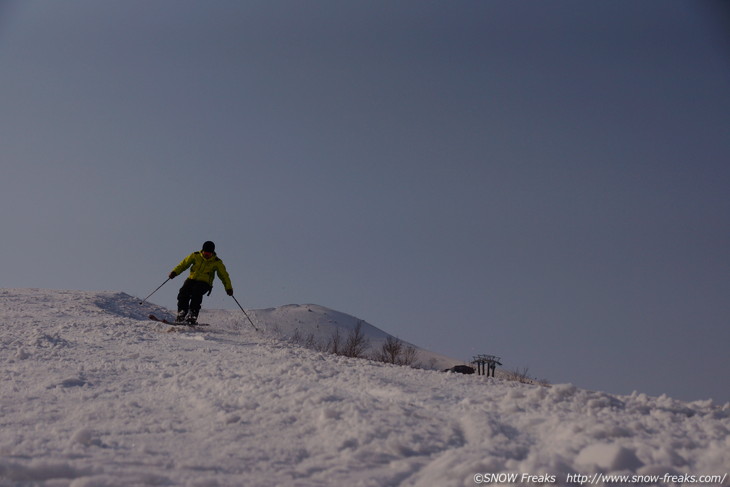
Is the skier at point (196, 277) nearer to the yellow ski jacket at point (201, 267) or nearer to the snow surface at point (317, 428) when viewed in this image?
the yellow ski jacket at point (201, 267)

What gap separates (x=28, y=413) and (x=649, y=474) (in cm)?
453

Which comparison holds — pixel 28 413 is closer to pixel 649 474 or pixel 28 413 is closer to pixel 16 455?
pixel 16 455

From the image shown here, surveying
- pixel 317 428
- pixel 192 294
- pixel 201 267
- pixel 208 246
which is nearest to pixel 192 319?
pixel 192 294

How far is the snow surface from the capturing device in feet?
12.5

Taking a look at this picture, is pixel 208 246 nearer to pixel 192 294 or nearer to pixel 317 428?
pixel 192 294

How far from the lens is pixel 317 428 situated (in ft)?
14.8

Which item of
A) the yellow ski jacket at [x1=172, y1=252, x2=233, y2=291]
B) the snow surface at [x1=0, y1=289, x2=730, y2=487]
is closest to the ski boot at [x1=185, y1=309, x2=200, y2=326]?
the yellow ski jacket at [x1=172, y1=252, x2=233, y2=291]

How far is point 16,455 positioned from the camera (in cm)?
→ 412

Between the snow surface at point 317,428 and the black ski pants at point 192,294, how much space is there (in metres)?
6.64

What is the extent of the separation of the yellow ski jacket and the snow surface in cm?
674

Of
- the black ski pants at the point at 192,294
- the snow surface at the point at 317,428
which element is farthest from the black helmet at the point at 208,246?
the snow surface at the point at 317,428

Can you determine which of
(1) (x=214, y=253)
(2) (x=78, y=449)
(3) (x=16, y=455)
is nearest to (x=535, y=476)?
(2) (x=78, y=449)

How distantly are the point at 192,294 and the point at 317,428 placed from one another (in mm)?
10241

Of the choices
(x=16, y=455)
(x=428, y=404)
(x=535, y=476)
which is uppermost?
(x=428, y=404)
